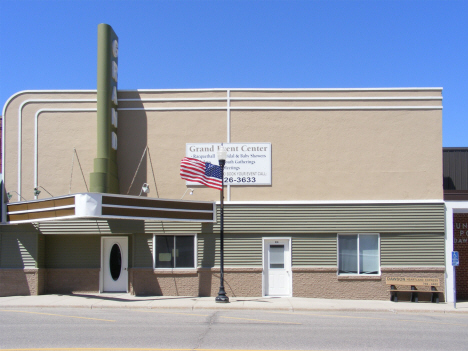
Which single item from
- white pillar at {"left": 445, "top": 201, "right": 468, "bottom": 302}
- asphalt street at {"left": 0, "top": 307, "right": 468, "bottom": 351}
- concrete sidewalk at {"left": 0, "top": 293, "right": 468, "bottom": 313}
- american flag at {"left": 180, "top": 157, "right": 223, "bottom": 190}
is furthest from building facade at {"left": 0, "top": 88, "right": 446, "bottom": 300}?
asphalt street at {"left": 0, "top": 307, "right": 468, "bottom": 351}

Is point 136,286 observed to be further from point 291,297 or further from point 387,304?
point 387,304

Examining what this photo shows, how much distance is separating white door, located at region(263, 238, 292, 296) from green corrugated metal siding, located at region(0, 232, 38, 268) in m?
8.35

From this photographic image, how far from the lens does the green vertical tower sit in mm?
17406

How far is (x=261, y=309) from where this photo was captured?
15656 mm

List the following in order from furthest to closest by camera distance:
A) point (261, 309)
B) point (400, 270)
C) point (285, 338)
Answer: point (400, 270) < point (261, 309) < point (285, 338)

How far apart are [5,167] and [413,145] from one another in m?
14.9

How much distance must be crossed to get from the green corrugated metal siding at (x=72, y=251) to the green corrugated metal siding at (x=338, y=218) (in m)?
5.11

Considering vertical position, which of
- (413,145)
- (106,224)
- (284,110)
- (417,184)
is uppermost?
(284,110)

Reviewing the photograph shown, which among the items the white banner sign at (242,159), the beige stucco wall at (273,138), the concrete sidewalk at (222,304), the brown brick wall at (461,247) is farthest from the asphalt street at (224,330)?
the white banner sign at (242,159)

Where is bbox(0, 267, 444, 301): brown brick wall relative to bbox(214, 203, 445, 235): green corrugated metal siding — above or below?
below

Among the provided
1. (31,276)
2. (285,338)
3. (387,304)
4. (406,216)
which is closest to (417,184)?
(406,216)

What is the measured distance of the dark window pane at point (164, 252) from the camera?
60.2 ft

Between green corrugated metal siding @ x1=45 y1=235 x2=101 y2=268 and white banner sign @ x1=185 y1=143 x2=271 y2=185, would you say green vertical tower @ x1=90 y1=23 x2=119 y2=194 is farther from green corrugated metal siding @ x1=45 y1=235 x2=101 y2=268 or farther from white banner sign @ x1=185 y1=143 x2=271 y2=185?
white banner sign @ x1=185 y1=143 x2=271 y2=185

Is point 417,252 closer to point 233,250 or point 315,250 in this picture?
point 315,250
